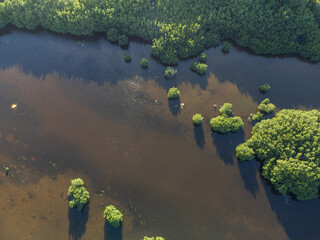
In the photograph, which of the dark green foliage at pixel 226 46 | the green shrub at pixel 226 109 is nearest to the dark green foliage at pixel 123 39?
the dark green foliage at pixel 226 46

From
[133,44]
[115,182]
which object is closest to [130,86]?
[133,44]

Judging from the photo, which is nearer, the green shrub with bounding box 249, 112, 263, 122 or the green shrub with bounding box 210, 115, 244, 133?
the green shrub with bounding box 210, 115, 244, 133

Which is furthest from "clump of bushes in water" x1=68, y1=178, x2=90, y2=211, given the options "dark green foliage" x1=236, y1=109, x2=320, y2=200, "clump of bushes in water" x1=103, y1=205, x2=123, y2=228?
"dark green foliage" x1=236, y1=109, x2=320, y2=200

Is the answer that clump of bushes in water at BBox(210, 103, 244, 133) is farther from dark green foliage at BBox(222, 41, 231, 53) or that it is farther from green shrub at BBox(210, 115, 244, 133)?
dark green foliage at BBox(222, 41, 231, 53)

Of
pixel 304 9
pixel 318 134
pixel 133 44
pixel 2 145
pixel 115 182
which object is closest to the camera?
pixel 318 134

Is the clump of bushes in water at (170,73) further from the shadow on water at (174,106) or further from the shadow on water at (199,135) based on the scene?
the shadow on water at (199,135)

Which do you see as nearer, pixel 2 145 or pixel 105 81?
pixel 2 145

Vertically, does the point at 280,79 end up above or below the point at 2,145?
above

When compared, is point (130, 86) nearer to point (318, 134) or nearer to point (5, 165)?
point (5, 165)

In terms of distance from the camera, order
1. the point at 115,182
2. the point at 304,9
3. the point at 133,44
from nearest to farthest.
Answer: the point at 115,182 < the point at 304,9 < the point at 133,44
